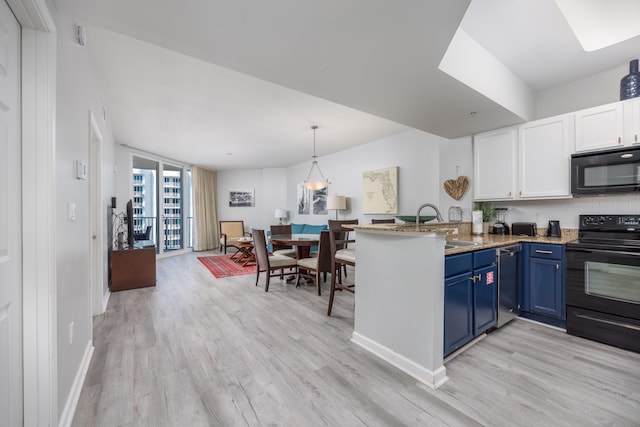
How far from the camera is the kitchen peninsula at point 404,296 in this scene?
1.76 m

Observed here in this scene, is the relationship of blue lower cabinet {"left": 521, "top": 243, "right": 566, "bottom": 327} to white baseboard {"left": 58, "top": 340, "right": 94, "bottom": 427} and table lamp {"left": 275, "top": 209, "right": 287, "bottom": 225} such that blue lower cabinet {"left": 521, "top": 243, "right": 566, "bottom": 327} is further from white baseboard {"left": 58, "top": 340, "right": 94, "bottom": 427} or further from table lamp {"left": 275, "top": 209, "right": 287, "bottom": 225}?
table lamp {"left": 275, "top": 209, "right": 287, "bottom": 225}

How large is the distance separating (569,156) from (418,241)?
7.09ft

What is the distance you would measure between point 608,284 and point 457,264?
58.7 inches

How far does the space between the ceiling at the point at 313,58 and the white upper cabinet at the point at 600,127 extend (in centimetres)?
50

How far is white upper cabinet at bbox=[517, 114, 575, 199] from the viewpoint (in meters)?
2.68

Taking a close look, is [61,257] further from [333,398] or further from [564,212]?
[564,212]

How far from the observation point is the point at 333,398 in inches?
64.0

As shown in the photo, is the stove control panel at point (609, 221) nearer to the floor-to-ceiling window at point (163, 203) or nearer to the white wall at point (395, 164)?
the white wall at point (395, 164)

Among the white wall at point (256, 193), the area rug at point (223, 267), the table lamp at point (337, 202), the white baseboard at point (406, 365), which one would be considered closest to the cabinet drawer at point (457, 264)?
the white baseboard at point (406, 365)

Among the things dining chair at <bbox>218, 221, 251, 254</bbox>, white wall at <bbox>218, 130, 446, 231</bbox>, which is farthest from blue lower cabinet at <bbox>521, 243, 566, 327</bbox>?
dining chair at <bbox>218, 221, 251, 254</bbox>

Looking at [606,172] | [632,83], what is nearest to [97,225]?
[606,172]

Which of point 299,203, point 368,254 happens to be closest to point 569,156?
point 368,254

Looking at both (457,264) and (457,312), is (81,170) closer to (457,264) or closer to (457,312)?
(457,264)

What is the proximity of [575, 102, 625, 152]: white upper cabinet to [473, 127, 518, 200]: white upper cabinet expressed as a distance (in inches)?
21.4
